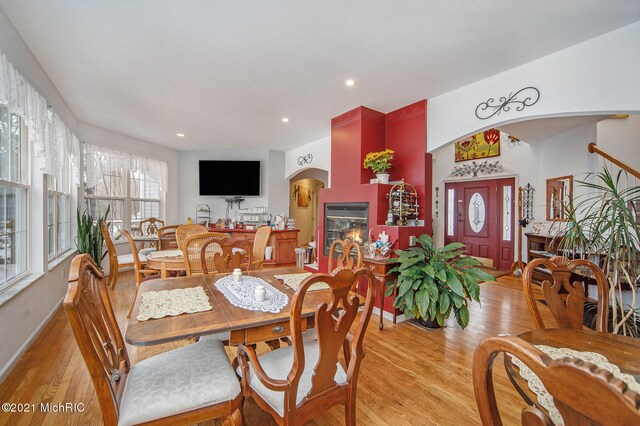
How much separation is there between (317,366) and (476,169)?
20.2 ft

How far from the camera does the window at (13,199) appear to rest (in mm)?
Result: 2281

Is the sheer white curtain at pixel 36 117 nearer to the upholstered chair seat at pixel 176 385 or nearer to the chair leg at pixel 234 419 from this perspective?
the upholstered chair seat at pixel 176 385

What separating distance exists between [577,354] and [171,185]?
22.5 feet

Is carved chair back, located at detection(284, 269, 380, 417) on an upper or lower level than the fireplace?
lower

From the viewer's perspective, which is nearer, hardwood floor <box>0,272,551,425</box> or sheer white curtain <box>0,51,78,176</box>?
hardwood floor <box>0,272,551,425</box>

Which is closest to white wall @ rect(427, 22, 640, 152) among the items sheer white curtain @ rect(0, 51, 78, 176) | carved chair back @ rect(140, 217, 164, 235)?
sheer white curtain @ rect(0, 51, 78, 176)

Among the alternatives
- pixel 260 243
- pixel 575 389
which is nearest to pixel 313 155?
pixel 260 243

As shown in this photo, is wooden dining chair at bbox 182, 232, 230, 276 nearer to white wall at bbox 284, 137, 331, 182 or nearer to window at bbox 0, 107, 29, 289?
window at bbox 0, 107, 29, 289

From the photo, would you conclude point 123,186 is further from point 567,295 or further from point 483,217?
point 483,217

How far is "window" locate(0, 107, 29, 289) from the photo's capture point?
2281mm

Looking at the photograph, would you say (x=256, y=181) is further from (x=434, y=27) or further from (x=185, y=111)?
(x=434, y=27)

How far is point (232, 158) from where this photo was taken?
21.1 ft

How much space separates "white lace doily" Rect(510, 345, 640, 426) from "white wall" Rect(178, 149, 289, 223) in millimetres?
5647

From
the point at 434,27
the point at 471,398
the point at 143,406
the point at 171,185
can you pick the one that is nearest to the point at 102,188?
the point at 171,185
